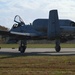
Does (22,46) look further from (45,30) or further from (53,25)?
(53,25)

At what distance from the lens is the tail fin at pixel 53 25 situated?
91.9 ft

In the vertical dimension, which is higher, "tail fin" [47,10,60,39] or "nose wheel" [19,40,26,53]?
"tail fin" [47,10,60,39]

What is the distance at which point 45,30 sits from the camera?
31219 millimetres

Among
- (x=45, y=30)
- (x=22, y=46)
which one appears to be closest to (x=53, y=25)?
(x=45, y=30)

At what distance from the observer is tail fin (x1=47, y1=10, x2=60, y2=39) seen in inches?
1103

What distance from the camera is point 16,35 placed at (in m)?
29.4

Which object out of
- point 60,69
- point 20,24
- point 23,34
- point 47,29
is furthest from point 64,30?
point 60,69

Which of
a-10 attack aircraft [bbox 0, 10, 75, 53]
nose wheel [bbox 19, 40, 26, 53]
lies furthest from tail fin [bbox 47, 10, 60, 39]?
nose wheel [bbox 19, 40, 26, 53]

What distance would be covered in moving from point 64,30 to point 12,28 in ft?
23.0

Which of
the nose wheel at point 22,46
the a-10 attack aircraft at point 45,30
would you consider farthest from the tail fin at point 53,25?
the nose wheel at point 22,46

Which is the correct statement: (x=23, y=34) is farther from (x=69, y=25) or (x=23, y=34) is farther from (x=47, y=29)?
(x=69, y=25)

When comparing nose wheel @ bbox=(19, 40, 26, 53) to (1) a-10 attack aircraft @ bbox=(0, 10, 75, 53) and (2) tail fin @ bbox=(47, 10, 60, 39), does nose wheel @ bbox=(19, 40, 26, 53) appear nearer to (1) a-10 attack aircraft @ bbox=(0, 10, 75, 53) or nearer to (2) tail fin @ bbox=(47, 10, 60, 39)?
(1) a-10 attack aircraft @ bbox=(0, 10, 75, 53)

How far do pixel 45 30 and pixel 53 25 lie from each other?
3.12 meters

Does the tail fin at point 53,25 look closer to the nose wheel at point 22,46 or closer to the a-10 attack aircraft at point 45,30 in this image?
the a-10 attack aircraft at point 45,30
